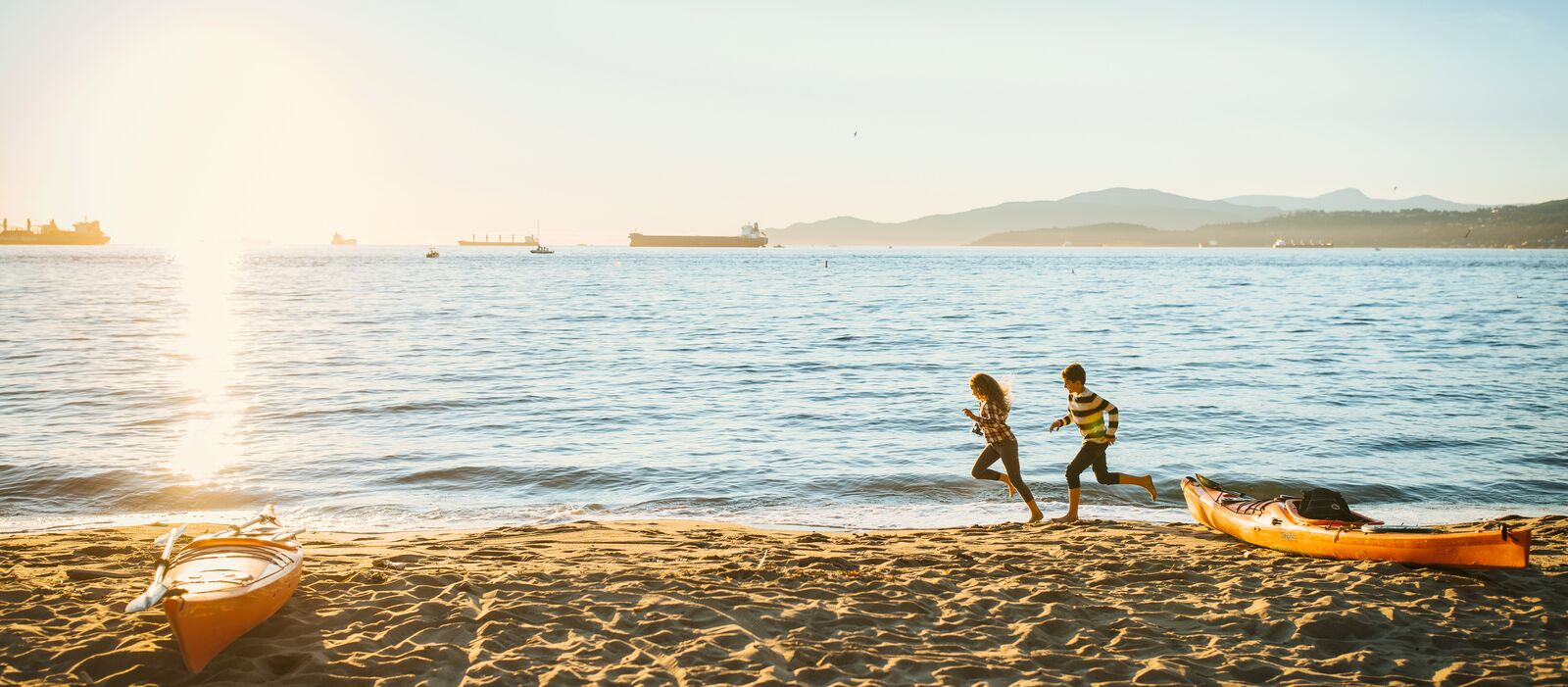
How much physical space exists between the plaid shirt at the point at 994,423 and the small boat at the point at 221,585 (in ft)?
20.6

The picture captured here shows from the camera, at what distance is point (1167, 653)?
243 inches

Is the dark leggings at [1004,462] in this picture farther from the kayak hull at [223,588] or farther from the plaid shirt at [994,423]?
the kayak hull at [223,588]

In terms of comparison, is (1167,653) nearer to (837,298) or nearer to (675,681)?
(675,681)

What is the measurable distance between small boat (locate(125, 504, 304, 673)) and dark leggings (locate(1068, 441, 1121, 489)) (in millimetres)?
7212

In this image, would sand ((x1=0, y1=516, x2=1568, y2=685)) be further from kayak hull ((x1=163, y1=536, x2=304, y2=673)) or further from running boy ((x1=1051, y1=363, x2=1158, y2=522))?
running boy ((x1=1051, y1=363, x2=1158, y2=522))

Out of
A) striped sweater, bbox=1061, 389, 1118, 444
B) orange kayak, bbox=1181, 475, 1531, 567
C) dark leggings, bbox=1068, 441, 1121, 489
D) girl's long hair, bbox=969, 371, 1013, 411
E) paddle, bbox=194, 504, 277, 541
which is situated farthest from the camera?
dark leggings, bbox=1068, 441, 1121, 489

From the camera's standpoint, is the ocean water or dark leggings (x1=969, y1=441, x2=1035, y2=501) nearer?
dark leggings (x1=969, y1=441, x2=1035, y2=501)

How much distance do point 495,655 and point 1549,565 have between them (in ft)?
26.3

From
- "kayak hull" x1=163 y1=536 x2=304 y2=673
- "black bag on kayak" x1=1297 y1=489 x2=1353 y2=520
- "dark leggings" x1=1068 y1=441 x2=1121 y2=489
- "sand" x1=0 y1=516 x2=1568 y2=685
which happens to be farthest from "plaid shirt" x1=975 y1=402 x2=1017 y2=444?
"kayak hull" x1=163 y1=536 x2=304 y2=673

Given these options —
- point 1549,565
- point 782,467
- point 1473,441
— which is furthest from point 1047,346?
point 1549,565

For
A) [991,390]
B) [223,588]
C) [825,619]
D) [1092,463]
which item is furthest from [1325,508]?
[223,588]

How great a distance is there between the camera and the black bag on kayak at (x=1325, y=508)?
8.52 meters

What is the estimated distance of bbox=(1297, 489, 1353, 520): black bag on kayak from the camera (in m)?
8.52

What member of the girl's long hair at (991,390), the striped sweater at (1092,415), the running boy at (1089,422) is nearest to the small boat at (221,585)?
the girl's long hair at (991,390)
